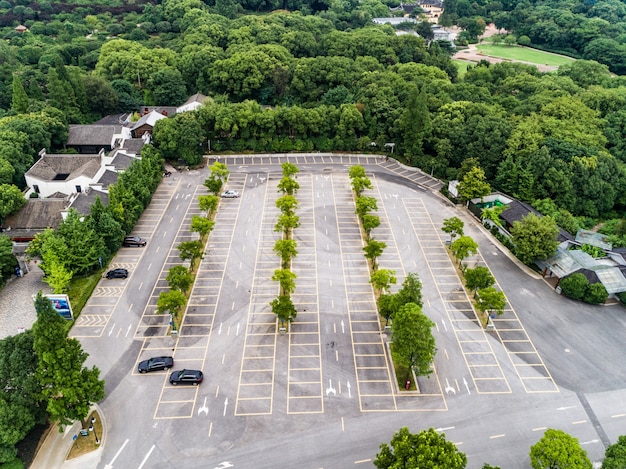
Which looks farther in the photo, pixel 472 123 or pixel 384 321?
pixel 472 123

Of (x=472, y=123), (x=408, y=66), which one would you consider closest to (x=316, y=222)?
(x=472, y=123)

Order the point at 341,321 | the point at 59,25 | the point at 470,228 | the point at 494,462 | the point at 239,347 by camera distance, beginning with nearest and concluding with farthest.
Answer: the point at 494,462, the point at 239,347, the point at 341,321, the point at 470,228, the point at 59,25

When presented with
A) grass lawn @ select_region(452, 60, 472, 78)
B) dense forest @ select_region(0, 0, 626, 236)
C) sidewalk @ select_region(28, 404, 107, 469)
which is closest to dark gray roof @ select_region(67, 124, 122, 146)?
dense forest @ select_region(0, 0, 626, 236)

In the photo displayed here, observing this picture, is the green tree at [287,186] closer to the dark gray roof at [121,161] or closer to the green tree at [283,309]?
the dark gray roof at [121,161]

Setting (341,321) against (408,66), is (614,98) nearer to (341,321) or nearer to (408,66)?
(408,66)

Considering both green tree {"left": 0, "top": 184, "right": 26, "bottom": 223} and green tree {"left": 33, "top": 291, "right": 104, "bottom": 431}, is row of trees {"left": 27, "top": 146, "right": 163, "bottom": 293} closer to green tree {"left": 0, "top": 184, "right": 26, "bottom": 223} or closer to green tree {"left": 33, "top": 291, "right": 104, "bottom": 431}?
green tree {"left": 0, "top": 184, "right": 26, "bottom": 223}

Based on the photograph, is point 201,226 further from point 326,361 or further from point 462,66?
point 462,66
